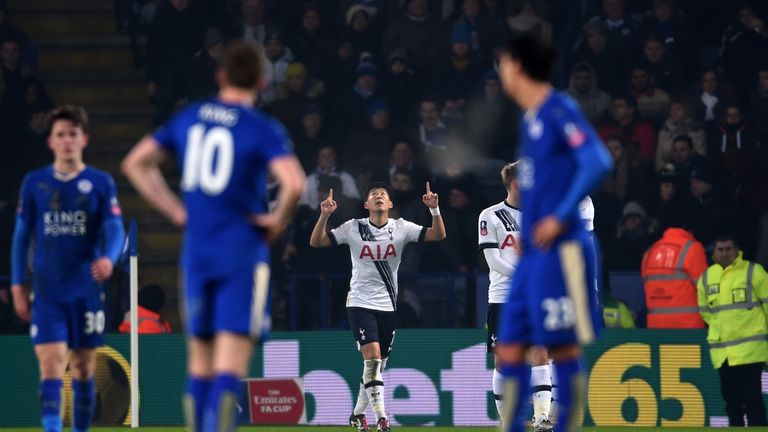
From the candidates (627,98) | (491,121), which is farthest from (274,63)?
(627,98)

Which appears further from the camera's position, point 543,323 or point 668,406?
point 668,406

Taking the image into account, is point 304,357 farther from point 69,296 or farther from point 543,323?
point 543,323

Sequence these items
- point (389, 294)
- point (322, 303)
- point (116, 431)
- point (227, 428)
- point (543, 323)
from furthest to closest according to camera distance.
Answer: point (322, 303) → point (116, 431) → point (389, 294) → point (543, 323) → point (227, 428)

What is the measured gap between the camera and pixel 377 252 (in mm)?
14609

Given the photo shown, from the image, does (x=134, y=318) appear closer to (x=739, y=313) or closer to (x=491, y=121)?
(x=491, y=121)

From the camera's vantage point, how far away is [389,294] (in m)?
14.6

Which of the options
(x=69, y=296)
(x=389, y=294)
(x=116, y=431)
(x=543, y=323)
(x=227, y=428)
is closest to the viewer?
(x=227, y=428)

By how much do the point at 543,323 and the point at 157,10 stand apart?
44.2ft

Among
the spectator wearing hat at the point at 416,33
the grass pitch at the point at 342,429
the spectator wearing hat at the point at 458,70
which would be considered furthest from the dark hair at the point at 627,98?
the grass pitch at the point at 342,429

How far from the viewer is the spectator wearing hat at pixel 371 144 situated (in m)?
18.6

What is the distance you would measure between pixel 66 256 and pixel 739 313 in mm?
Result: 8181

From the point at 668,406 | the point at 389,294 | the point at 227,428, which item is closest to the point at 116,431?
the point at 389,294

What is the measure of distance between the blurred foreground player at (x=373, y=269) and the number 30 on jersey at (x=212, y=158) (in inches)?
266

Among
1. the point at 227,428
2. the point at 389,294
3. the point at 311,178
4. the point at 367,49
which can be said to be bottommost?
the point at 227,428
